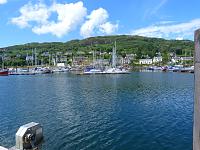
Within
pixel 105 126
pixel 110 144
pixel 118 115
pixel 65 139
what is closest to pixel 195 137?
pixel 110 144

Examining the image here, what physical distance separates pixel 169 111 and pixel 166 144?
54.8 ft

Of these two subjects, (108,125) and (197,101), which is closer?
(197,101)

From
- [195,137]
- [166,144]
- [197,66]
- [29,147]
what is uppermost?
[197,66]

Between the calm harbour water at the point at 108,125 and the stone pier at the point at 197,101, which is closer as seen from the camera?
the stone pier at the point at 197,101

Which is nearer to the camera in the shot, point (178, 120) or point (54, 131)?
point (54, 131)

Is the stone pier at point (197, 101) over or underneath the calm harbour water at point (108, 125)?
over

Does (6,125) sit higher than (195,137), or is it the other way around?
(195,137)

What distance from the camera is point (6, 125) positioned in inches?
1208

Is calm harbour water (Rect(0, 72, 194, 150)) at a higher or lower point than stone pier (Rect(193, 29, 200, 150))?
lower

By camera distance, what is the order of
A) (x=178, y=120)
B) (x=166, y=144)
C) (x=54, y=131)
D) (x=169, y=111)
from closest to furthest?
(x=166, y=144) < (x=54, y=131) < (x=178, y=120) < (x=169, y=111)

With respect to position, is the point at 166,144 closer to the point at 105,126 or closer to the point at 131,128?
the point at 131,128

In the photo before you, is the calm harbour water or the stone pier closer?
the stone pier

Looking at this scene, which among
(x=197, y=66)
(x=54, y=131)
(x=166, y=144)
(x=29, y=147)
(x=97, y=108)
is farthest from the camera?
(x=97, y=108)

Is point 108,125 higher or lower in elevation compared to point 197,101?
lower
